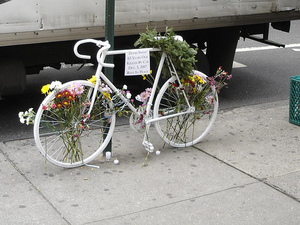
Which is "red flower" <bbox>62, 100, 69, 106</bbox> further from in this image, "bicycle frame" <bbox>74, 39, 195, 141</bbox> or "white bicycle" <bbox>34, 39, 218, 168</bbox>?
"bicycle frame" <bbox>74, 39, 195, 141</bbox>

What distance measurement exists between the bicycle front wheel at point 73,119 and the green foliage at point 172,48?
0.67 metres

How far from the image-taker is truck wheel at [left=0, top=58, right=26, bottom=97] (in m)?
6.25

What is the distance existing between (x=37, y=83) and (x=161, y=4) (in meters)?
2.51

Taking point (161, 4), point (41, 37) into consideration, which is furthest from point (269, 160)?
point (41, 37)

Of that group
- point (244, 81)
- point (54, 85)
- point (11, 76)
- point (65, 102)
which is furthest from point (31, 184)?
point (244, 81)

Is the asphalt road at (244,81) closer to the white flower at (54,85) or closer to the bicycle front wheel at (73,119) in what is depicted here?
the bicycle front wheel at (73,119)

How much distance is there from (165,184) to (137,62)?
1148 millimetres

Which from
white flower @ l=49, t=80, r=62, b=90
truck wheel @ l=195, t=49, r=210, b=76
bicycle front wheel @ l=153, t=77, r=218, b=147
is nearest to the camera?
white flower @ l=49, t=80, r=62, b=90

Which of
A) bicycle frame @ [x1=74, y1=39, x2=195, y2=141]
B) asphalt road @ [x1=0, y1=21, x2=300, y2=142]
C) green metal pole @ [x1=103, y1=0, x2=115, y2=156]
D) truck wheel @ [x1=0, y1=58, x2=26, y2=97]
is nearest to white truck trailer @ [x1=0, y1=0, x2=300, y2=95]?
truck wheel @ [x1=0, y1=58, x2=26, y2=97]

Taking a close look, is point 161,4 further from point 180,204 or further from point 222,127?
point 180,204

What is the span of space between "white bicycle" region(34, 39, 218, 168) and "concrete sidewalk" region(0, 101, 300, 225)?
160mm

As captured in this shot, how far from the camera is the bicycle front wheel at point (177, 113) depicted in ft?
18.6

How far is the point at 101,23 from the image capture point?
20.4 ft

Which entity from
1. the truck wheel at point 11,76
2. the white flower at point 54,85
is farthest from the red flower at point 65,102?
the truck wheel at point 11,76
